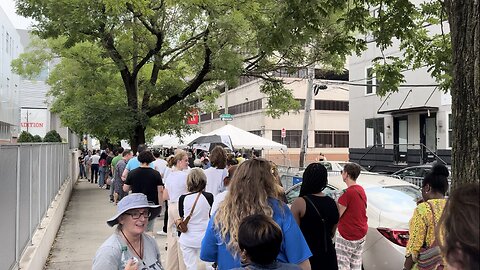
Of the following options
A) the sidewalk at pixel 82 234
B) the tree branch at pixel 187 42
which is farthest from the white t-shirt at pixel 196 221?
the tree branch at pixel 187 42

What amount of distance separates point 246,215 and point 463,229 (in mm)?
1862

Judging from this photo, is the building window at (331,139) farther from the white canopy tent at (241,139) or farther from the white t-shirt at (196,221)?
the white t-shirt at (196,221)

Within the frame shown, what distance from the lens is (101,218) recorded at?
12.6 m

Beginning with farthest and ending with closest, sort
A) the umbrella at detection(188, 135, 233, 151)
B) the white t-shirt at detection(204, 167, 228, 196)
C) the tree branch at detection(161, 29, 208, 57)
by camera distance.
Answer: the umbrella at detection(188, 135, 233, 151) < the tree branch at detection(161, 29, 208, 57) < the white t-shirt at detection(204, 167, 228, 196)

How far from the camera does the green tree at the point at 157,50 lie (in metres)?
13.5

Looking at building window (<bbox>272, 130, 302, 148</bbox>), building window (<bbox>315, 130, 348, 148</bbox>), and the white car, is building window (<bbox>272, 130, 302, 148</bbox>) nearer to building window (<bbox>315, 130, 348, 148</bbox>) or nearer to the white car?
building window (<bbox>315, 130, 348, 148</bbox>)

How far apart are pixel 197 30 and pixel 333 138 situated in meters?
34.5

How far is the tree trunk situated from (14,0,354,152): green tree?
7570mm

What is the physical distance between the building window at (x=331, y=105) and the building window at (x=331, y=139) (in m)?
2.39

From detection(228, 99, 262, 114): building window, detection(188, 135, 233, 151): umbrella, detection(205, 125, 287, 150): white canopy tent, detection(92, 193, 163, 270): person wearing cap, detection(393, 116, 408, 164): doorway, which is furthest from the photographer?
detection(228, 99, 262, 114): building window

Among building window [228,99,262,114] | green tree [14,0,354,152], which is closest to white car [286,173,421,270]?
green tree [14,0,354,152]

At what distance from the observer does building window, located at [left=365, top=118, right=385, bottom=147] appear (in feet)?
88.9

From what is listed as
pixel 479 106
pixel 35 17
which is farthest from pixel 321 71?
pixel 479 106

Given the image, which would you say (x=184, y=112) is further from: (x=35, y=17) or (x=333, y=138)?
(x=333, y=138)
